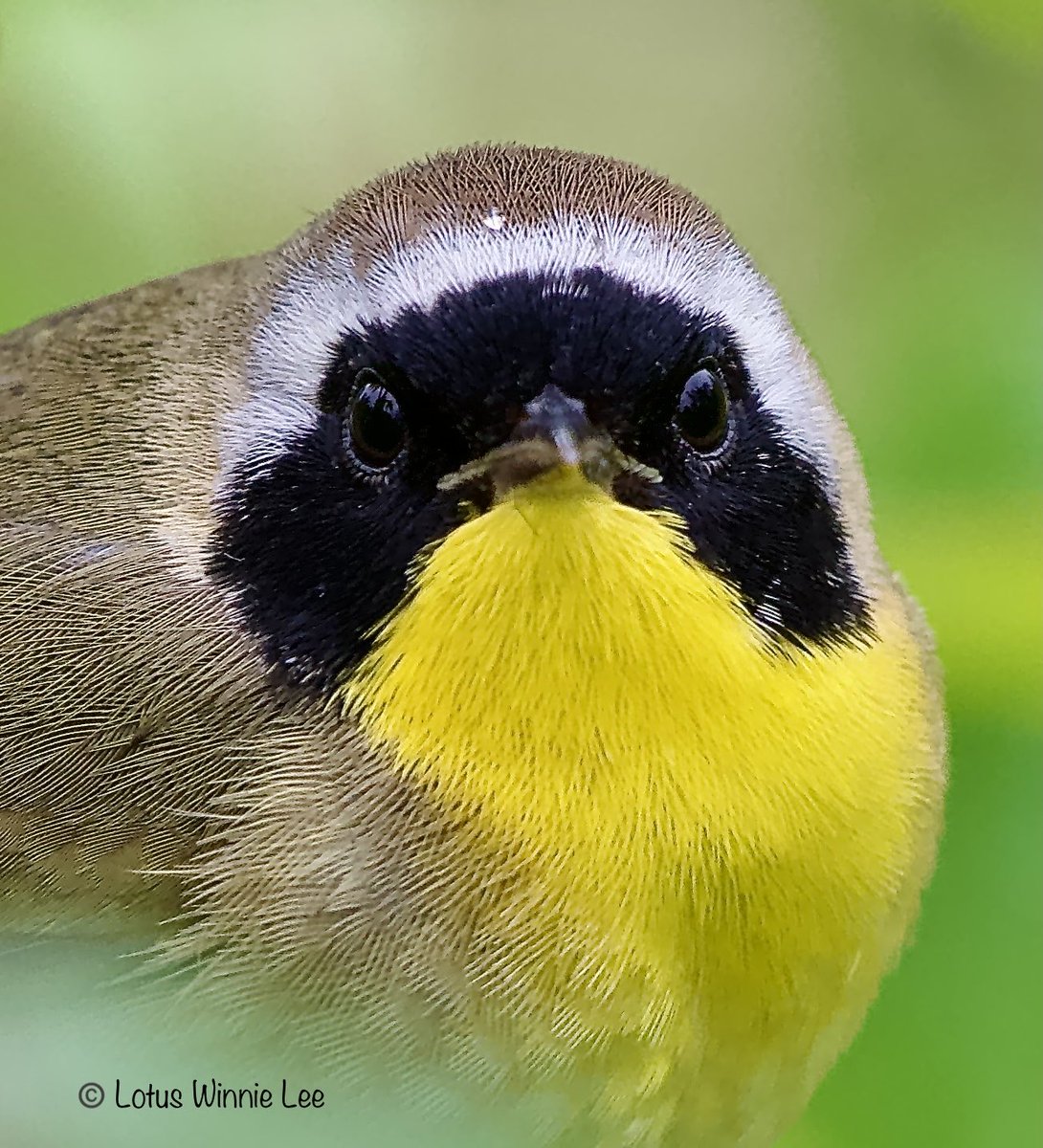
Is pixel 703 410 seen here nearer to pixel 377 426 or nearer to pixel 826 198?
Answer: pixel 377 426

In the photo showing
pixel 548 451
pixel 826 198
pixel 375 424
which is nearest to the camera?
pixel 548 451

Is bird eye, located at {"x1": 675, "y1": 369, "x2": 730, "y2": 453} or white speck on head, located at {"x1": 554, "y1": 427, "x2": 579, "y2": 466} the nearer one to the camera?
white speck on head, located at {"x1": 554, "y1": 427, "x2": 579, "y2": 466}

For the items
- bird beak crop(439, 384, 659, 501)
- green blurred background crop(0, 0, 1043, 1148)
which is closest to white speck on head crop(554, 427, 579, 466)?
bird beak crop(439, 384, 659, 501)

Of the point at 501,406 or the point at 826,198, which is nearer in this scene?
the point at 501,406
